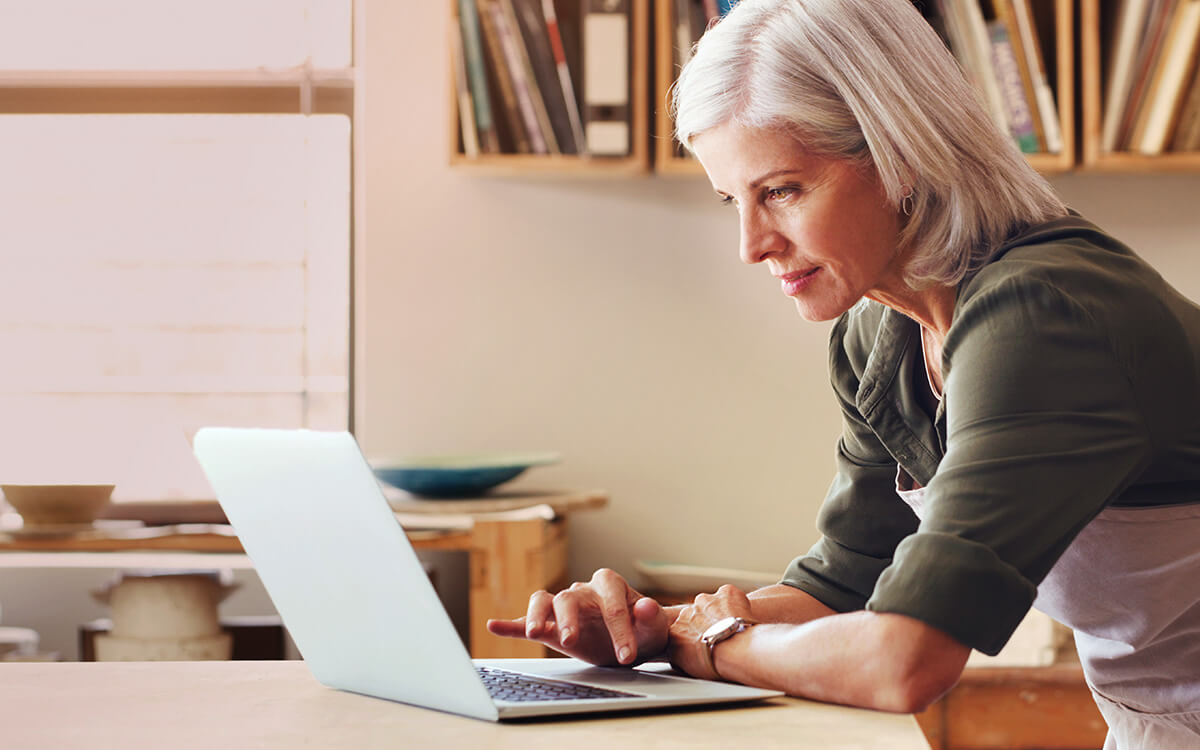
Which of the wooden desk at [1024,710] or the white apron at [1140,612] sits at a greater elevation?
A: the white apron at [1140,612]

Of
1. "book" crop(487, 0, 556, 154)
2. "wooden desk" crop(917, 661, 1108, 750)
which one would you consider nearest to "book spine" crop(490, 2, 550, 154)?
"book" crop(487, 0, 556, 154)

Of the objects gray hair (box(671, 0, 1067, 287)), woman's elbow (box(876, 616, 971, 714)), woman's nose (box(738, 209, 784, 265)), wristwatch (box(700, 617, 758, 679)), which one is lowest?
wristwatch (box(700, 617, 758, 679))

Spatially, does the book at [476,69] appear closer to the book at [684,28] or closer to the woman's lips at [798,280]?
the book at [684,28]

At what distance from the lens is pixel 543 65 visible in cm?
237

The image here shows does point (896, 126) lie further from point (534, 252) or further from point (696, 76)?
point (534, 252)

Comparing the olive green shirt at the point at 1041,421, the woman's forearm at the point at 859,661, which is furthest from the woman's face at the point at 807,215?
the woman's forearm at the point at 859,661

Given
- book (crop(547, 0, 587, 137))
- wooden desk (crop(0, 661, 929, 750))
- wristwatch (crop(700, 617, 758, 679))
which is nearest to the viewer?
wooden desk (crop(0, 661, 929, 750))

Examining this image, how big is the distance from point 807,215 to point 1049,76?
1721 mm

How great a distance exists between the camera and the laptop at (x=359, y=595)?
73 cm

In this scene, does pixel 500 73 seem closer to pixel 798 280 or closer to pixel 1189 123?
pixel 1189 123

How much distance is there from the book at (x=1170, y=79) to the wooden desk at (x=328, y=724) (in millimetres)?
1851

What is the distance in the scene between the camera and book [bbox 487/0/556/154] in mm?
2367

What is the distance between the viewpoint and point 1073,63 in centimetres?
244

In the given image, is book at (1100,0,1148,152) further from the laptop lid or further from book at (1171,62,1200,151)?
the laptop lid
